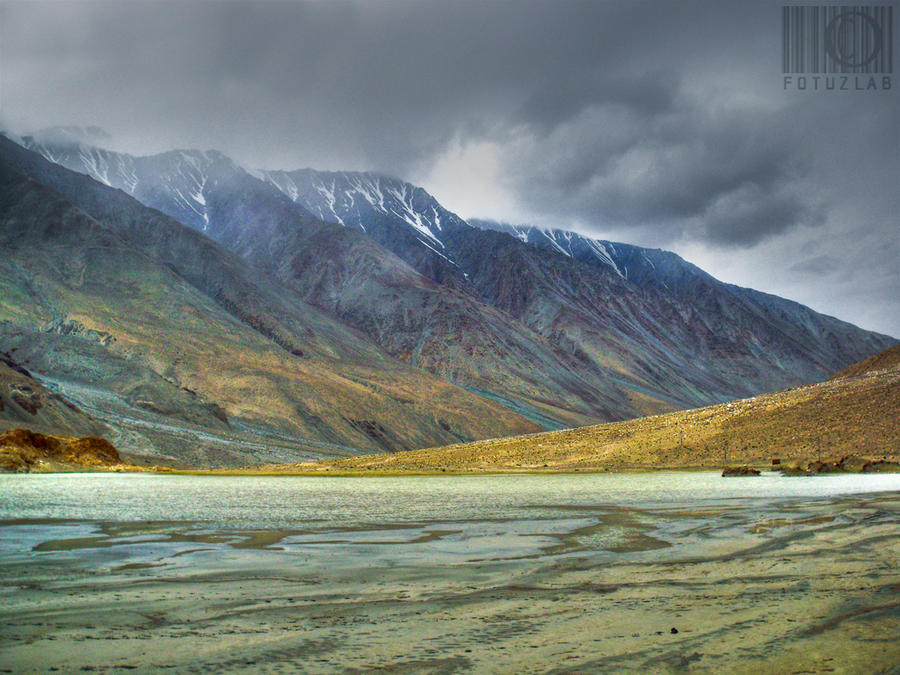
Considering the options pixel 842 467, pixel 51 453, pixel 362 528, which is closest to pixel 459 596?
pixel 362 528

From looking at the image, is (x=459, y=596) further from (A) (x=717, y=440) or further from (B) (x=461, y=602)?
(A) (x=717, y=440)

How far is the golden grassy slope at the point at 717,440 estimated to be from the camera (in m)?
71.9

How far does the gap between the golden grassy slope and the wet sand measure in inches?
2366

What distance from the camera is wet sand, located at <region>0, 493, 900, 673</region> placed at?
736cm

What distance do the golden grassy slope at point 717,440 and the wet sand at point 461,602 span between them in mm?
60087

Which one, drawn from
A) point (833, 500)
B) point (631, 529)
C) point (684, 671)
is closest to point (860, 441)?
point (833, 500)

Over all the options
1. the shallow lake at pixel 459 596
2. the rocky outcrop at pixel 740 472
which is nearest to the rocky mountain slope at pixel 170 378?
the rocky outcrop at pixel 740 472

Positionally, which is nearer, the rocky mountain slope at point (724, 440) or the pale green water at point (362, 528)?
the pale green water at point (362, 528)

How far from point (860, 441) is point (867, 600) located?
69.8m

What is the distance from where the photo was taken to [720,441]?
3145 inches

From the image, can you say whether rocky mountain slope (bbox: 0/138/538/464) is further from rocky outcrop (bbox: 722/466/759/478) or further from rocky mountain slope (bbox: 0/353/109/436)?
rocky outcrop (bbox: 722/466/759/478)

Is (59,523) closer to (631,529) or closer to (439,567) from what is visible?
(439,567)

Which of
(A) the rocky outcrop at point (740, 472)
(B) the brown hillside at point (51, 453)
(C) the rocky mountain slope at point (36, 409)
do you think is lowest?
(A) the rocky outcrop at point (740, 472)

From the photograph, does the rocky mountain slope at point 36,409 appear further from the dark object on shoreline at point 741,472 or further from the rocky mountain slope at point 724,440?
the dark object on shoreline at point 741,472
